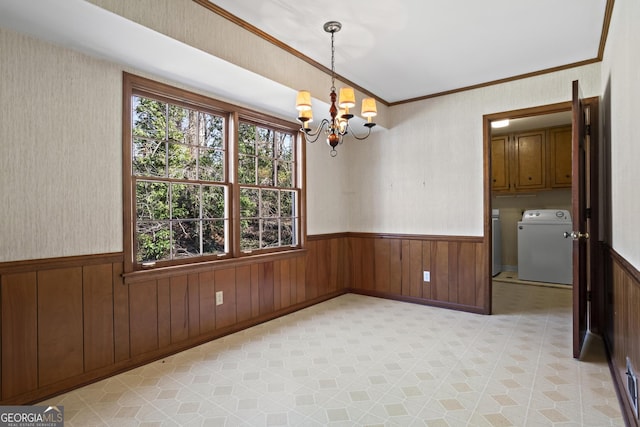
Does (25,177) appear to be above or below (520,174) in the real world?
below

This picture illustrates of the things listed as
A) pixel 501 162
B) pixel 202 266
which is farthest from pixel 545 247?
pixel 202 266

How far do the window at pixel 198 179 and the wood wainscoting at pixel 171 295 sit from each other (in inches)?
8.1

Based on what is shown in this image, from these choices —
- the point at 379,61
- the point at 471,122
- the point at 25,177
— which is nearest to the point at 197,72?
the point at 25,177

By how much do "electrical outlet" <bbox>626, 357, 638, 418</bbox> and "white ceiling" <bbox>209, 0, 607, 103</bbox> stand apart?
232cm

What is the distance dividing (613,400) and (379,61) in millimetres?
3056

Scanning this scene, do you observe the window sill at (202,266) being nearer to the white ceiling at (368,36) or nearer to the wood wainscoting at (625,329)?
the white ceiling at (368,36)

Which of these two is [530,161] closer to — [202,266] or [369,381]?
[369,381]

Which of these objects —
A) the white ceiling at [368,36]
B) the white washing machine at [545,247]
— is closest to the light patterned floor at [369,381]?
the white washing machine at [545,247]

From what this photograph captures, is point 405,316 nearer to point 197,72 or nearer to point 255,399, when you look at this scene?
point 255,399

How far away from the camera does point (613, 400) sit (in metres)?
2.04

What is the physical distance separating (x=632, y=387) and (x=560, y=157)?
15.3 ft

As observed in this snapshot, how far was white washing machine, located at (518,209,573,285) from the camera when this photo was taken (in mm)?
5167

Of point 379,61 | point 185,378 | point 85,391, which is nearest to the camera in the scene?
point 85,391

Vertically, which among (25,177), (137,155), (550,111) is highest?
(550,111)
